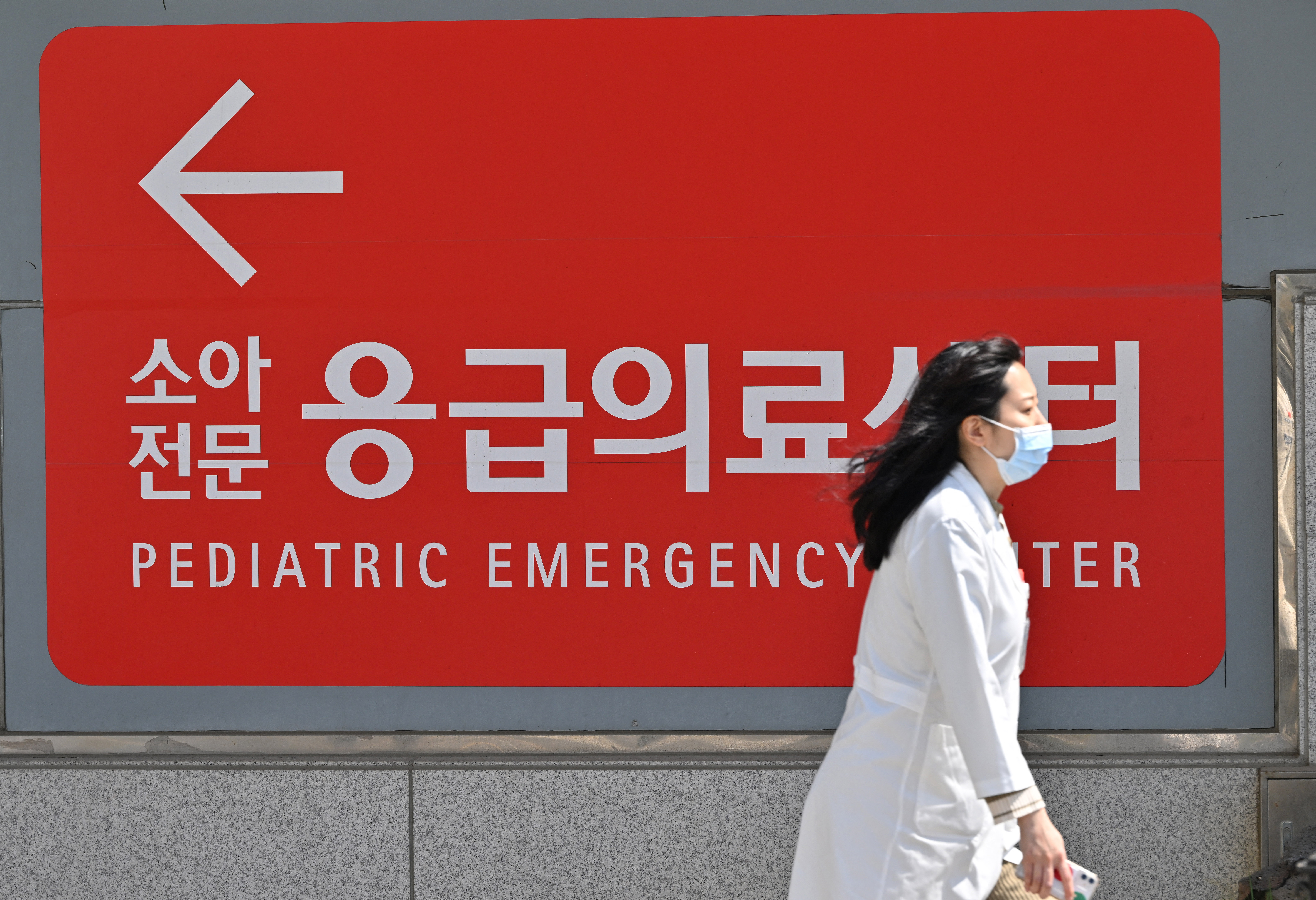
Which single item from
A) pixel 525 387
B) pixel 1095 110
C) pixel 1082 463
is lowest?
pixel 1082 463

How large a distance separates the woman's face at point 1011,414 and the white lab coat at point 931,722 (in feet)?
0.31

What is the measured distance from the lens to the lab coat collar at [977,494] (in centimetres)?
233

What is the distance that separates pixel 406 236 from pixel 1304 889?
3639 mm

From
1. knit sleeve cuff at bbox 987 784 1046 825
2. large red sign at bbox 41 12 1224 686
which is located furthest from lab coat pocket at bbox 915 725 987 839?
large red sign at bbox 41 12 1224 686

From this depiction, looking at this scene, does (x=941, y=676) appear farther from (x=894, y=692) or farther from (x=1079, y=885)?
(x=1079, y=885)

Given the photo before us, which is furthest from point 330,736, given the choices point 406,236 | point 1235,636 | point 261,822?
point 1235,636

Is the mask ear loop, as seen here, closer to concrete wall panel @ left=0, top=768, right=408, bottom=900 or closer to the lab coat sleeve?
the lab coat sleeve

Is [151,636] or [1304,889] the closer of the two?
[1304,889]

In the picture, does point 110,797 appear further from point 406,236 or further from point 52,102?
point 52,102

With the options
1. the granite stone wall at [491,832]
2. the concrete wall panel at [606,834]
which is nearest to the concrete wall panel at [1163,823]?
the granite stone wall at [491,832]

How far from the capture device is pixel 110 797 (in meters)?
3.86

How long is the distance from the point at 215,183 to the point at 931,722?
308cm

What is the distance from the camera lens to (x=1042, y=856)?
2203 mm

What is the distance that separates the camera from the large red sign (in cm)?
375
